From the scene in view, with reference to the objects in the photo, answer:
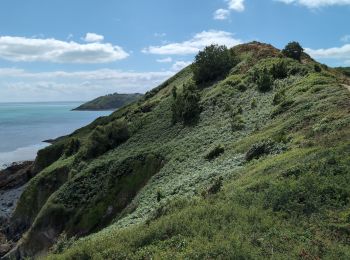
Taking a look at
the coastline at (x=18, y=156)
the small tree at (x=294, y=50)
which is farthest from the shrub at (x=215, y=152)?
the coastline at (x=18, y=156)

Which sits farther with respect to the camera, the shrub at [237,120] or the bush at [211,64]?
the bush at [211,64]

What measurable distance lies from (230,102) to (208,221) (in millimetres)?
38816

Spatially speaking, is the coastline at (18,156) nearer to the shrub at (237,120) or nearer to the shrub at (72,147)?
the shrub at (72,147)

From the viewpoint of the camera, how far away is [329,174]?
20219 mm

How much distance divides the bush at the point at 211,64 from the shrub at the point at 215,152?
3725 centimetres

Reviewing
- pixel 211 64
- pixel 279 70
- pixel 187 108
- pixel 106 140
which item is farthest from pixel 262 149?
pixel 211 64

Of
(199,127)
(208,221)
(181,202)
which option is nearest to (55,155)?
(199,127)

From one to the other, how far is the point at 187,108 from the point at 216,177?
29.4 m

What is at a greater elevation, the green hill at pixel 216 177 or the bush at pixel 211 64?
the bush at pixel 211 64

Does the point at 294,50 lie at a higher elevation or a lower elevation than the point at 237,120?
higher

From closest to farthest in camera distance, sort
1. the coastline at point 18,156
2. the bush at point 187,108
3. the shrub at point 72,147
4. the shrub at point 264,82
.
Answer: the shrub at point 264,82
the bush at point 187,108
the shrub at point 72,147
the coastline at point 18,156

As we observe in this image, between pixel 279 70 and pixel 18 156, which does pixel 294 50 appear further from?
pixel 18 156

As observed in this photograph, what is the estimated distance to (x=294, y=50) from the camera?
68.8 meters

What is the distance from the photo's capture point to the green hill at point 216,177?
1742cm
